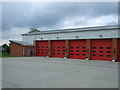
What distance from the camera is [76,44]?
28203mm

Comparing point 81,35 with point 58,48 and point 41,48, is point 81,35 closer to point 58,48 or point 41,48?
point 58,48

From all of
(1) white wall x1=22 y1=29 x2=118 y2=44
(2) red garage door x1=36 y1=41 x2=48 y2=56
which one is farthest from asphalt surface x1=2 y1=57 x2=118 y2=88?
(2) red garage door x1=36 y1=41 x2=48 y2=56

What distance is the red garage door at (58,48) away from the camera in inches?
1186

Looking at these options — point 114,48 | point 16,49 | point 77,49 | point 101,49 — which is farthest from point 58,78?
point 16,49

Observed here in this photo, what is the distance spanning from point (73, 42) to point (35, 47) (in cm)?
1000

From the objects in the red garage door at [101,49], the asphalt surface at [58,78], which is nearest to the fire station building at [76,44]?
the red garage door at [101,49]

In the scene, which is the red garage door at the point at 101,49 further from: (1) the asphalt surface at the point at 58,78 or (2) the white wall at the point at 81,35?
(1) the asphalt surface at the point at 58,78

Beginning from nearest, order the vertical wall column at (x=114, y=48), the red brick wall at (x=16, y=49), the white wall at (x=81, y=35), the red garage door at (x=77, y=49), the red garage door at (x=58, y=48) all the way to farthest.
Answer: the vertical wall column at (x=114, y=48), the white wall at (x=81, y=35), the red garage door at (x=77, y=49), the red garage door at (x=58, y=48), the red brick wall at (x=16, y=49)

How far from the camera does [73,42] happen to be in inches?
1131

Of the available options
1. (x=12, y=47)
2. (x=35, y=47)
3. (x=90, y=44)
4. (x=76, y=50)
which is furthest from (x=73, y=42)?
(x=12, y=47)

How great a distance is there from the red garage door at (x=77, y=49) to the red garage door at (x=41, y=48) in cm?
658

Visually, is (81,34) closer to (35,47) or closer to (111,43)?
(111,43)

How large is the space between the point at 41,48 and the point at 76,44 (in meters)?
9.23

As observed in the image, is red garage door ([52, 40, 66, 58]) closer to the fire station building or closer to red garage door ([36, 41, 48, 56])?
the fire station building
